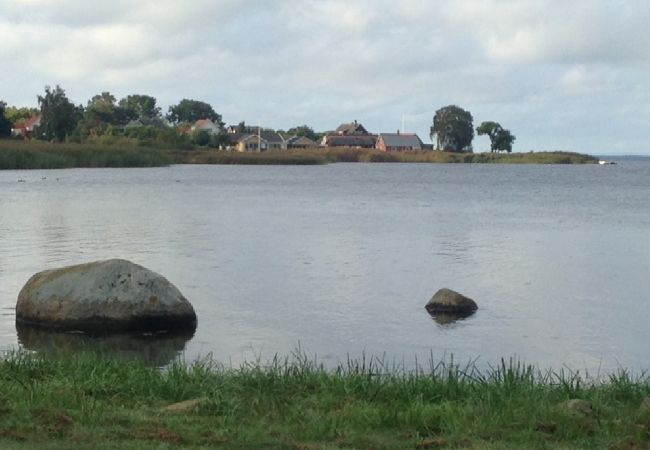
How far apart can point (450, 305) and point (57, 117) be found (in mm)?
132708

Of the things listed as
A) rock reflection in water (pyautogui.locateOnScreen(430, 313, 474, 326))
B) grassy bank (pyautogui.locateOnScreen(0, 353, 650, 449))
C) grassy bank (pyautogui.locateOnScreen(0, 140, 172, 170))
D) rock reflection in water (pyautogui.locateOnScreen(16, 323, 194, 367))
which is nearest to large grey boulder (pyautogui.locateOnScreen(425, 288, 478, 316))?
rock reflection in water (pyautogui.locateOnScreen(430, 313, 474, 326))

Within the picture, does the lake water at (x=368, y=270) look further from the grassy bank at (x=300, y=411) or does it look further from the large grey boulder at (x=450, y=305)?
the grassy bank at (x=300, y=411)

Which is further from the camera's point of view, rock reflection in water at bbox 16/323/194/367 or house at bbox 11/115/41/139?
house at bbox 11/115/41/139

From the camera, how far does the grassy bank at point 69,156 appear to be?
107m

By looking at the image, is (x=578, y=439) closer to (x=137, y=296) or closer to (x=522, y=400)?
(x=522, y=400)

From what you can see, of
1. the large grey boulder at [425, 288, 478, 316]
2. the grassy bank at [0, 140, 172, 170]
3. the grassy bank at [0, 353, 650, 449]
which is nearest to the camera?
the grassy bank at [0, 353, 650, 449]

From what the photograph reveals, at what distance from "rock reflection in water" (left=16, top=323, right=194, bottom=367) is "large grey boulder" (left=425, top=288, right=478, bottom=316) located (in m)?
5.39

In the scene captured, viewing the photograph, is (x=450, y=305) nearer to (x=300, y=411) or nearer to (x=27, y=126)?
(x=300, y=411)

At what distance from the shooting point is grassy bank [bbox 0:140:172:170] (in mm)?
106688

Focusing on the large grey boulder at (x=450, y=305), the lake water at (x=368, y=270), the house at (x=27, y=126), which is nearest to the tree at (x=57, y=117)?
the house at (x=27, y=126)

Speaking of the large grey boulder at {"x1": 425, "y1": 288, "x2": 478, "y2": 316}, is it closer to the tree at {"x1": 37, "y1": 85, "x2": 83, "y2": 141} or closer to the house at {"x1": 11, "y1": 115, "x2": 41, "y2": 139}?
the tree at {"x1": 37, "y1": 85, "x2": 83, "y2": 141}

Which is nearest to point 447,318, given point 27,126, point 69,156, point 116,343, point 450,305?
point 450,305

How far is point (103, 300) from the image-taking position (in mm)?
17406

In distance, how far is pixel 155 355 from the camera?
53.0ft
